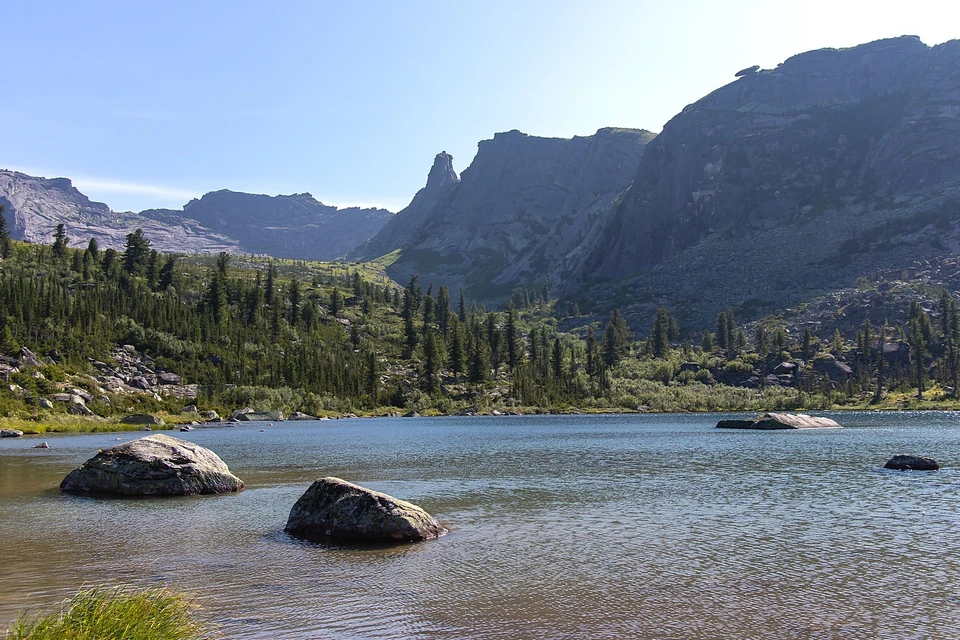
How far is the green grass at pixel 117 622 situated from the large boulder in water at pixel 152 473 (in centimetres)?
2446

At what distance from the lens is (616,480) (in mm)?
40844

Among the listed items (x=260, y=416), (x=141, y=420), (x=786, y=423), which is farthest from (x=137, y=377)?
(x=786, y=423)

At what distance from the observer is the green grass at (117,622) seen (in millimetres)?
10741

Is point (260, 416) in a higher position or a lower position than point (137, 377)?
lower

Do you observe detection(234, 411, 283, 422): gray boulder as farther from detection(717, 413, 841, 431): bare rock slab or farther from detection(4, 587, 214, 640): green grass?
detection(4, 587, 214, 640): green grass

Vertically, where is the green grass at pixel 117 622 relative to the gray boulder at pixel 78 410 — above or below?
above

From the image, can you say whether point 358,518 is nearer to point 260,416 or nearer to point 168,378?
point 260,416

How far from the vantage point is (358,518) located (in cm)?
2489

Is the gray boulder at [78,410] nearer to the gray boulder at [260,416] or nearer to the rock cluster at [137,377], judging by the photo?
the rock cluster at [137,377]

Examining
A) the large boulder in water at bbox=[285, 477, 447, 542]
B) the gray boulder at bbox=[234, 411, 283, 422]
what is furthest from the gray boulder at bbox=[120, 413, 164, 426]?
the large boulder in water at bbox=[285, 477, 447, 542]

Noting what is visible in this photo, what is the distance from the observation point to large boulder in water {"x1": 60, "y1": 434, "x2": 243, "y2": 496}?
3609 cm

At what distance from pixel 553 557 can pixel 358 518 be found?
24.7 feet

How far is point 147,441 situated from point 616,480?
1077 inches

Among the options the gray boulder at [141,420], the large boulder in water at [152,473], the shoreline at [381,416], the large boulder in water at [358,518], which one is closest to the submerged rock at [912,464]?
the large boulder in water at [358,518]
